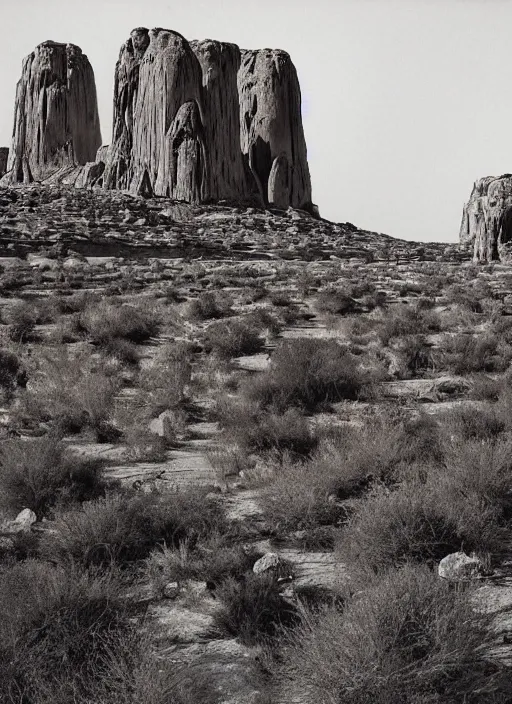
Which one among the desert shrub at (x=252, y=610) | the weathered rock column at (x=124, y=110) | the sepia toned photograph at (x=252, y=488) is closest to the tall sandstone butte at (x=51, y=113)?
the weathered rock column at (x=124, y=110)

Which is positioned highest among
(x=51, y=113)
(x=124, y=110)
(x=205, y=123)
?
(x=51, y=113)

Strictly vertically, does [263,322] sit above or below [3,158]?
below

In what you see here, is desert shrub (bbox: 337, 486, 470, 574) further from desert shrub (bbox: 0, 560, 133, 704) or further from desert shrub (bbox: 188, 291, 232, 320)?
desert shrub (bbox: 188, 291, 232, 320)

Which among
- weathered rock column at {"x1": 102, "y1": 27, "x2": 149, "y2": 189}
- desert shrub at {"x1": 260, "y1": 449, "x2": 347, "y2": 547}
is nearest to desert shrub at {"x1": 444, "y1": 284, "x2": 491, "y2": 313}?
desert shrub at {"x1": 260, "y1": 449, "x2": 347, "y2": 547}

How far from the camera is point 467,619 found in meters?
3.19

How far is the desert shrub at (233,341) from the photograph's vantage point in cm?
1141

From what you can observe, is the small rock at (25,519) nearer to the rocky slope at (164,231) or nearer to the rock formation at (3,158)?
the rocky slope at (164,231)

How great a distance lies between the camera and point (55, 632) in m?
3.31

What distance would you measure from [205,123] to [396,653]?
45.2 metres

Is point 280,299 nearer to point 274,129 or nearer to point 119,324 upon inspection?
point 119,324

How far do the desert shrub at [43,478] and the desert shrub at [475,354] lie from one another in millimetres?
6643

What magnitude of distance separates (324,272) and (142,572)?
19447 mm

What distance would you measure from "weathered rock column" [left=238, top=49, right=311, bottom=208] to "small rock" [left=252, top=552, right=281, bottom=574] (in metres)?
44.3

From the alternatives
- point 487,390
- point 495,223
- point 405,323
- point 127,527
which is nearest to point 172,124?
point 495,223
